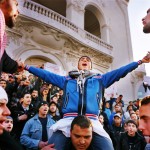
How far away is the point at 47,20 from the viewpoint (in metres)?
10.8

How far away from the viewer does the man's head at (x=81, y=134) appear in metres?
2.55

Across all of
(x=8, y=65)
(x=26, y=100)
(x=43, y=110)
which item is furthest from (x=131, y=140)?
(x=8, y=65)

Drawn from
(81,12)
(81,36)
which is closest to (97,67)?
(81,36)

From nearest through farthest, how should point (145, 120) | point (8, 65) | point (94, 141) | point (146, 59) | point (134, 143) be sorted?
point (145, 120), point (8, 65), point (94, 141), point (146, 59), point (134, 143)

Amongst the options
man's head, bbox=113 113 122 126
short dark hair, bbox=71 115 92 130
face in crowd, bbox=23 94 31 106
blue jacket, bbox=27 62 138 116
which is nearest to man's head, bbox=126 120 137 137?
man's head, bbox=113 113 122 126

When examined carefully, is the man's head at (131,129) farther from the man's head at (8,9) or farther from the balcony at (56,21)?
the balcony at (56,21)

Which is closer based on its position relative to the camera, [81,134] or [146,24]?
[146,24]

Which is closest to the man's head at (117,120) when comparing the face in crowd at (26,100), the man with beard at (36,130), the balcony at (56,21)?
the man with beard at (36,130)

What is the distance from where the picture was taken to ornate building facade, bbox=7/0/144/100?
10438mm

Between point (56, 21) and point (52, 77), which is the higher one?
point (56, 21)

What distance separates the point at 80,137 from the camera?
257 cm

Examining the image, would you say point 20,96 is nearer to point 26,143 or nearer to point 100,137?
point 26,143

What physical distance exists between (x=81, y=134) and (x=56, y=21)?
9235mm

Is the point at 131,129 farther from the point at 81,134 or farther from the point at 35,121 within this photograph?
the point at 81,134
